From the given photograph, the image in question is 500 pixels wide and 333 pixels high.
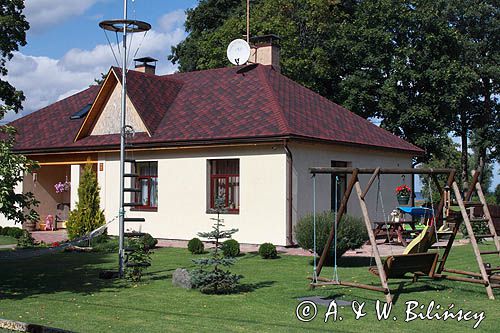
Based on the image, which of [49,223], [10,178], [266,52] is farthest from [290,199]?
[49,223]

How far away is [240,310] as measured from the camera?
10.2 metres

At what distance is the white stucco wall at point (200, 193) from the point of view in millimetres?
19734

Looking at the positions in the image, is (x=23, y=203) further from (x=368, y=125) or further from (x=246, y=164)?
(x=368, y=125)

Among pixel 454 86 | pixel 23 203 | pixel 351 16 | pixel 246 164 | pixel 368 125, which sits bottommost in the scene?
pixel 23 203

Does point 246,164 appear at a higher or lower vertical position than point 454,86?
lower

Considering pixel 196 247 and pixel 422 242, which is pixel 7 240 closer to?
pixel 196 247

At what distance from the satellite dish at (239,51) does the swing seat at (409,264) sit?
14.8m

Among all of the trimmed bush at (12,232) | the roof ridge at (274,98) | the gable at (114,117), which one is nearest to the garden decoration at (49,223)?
the trimmed bush at (12,232)

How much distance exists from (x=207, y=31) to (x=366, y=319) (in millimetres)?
32837

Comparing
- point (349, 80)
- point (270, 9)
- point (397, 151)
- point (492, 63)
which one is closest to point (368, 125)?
point (397, 151)

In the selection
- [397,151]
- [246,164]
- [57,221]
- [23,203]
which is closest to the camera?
[23,203]

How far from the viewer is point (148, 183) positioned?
23.1 metres

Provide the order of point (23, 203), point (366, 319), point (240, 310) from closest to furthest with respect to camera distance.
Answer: point (366, 319) → point (240, 310) → point (23, 203)

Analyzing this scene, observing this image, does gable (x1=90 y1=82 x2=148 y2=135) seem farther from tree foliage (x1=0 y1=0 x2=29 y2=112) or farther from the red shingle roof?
tree foliage (x1=0 y1=0 x2=29 y2=112)
